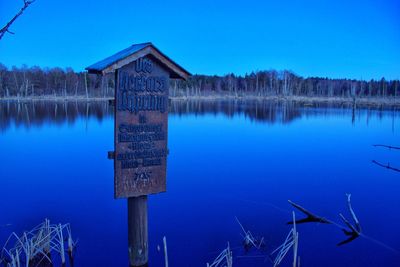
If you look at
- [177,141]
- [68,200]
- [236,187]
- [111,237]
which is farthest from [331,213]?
[177,141]

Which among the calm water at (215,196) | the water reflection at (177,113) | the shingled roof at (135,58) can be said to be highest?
the shingled roof at (135,58)

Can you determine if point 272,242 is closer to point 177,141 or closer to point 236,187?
point 236,187

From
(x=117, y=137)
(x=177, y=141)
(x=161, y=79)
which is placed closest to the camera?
(x=117, y=137)

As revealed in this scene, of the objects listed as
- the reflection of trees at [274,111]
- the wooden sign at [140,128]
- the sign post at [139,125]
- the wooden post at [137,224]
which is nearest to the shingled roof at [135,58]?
the sign post at [139,125]

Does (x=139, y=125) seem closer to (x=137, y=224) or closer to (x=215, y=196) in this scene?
(x=137, y=224)

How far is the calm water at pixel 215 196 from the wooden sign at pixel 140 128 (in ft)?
6.51

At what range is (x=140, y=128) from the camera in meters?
5.50

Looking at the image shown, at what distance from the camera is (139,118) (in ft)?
18.0

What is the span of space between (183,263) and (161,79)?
3457mm

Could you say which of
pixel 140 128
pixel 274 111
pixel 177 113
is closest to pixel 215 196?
pixel 140 128

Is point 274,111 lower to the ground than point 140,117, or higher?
lower

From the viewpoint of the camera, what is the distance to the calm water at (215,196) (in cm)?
750

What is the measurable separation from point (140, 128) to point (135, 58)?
1009mm

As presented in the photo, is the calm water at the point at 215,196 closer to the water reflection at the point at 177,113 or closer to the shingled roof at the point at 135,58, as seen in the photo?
the shingled roof at the point at 135,58
